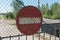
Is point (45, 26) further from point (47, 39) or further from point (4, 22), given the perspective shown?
point (4, 22)

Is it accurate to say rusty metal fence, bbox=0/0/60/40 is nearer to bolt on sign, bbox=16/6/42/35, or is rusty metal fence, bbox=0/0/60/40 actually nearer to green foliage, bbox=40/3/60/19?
bolt on sign, bbox=16/6/42/35

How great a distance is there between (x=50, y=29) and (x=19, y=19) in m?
1.24

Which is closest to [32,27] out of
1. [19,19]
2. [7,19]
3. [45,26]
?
[19,19]

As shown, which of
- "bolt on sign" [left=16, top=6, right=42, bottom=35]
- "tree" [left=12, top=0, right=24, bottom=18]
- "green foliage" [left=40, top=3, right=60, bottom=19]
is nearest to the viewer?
"bolt on sign" [left=16, top=6, right=42, bottom=35]

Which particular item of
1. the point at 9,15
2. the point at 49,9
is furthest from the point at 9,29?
the point at 49,9

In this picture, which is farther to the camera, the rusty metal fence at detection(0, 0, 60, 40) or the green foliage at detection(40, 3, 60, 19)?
the green foliage at detection(40, 3, 60, 19)

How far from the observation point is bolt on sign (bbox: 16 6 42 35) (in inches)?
124

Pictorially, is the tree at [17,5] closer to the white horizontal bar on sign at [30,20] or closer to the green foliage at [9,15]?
the green foliage at [9,15]

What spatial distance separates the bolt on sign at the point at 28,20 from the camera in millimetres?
3145

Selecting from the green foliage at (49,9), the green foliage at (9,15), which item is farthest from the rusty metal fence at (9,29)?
the green foliage at (49,9)

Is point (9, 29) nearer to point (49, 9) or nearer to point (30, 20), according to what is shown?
point (30, 20)

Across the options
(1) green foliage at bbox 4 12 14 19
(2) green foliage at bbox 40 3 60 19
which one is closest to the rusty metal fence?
(1) green foliage at bbox 4 12 14 19

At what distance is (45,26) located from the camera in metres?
4.18

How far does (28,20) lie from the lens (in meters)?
3.25
